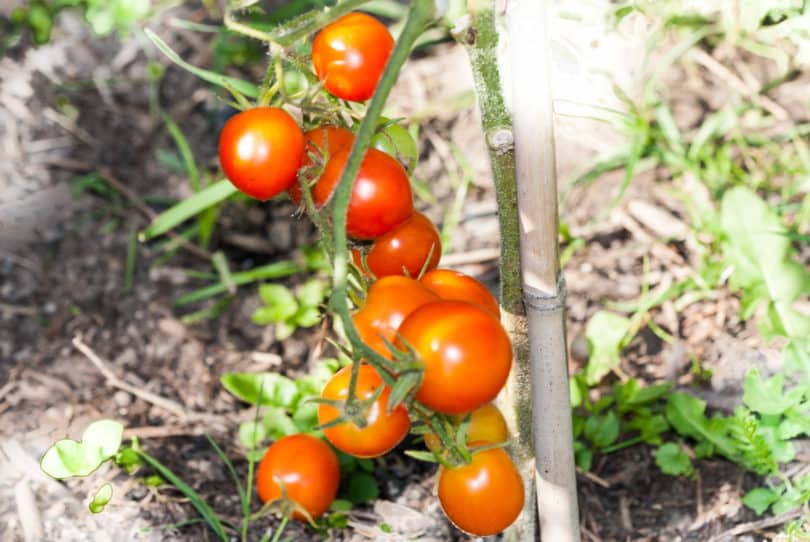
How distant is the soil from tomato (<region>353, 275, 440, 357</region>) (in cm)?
55

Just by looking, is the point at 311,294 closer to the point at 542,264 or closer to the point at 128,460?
the point at 128,460

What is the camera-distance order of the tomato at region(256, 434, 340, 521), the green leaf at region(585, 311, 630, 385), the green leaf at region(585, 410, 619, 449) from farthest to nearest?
the green leaf at region(585, 311, 630, 385), the green leaf at region(585, 410, 619, 449), the tomato at region(256, 434, 340, 521)

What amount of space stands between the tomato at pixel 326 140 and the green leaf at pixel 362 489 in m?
0.76

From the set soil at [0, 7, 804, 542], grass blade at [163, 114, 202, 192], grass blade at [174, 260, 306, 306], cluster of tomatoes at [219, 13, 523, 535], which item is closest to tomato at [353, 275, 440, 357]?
cluster of tomatoes at [219, 13, 523, 535]

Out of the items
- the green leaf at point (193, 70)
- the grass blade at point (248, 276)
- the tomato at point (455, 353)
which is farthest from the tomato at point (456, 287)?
the grass blade at point (248, 276)

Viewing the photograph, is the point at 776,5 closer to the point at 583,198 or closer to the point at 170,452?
the point at 583,198

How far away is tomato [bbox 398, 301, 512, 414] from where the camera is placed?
1.01 metres

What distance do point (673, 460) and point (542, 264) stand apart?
2.16 ft

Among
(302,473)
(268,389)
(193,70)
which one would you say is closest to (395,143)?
(193,70)

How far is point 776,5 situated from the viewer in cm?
137

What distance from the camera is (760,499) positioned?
1555mm

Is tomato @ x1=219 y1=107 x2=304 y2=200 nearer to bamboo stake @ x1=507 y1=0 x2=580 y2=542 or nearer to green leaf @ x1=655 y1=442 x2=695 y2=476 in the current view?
bamboo stake @ x1=507 y1=0 x2=580 y2=542

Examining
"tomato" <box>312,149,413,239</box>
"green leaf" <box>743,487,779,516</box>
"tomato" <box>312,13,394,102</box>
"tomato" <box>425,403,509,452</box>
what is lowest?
"green leaf" <box>743,487,779,516</box>

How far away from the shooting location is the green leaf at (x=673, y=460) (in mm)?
1688
